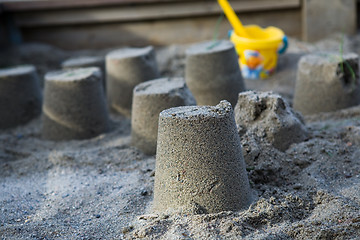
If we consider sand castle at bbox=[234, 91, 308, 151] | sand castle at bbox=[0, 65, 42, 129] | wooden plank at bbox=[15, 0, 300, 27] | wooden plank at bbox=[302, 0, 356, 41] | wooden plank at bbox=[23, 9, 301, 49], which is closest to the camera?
sand castle at bbox=[234, 91, 308, 151]

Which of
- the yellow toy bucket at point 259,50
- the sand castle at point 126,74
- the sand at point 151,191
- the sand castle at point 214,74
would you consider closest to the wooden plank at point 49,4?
the sand castle at point 126,74

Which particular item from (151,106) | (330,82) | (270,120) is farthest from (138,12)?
(270,120)

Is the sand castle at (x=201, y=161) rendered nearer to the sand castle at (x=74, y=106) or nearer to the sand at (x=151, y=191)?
the sand at (x=151, y=191)

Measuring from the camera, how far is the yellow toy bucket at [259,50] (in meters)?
3.87

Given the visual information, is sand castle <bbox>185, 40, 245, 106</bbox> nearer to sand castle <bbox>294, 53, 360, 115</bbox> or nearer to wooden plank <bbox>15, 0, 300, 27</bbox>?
sand castle <bbox>294, 53, 360, 115</bbox>

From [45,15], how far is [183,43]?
5.02 ft

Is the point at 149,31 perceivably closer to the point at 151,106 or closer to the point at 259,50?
the point at 259,50

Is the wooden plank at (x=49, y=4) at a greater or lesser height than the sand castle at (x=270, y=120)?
greater

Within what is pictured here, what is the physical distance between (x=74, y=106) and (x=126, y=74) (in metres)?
0.60

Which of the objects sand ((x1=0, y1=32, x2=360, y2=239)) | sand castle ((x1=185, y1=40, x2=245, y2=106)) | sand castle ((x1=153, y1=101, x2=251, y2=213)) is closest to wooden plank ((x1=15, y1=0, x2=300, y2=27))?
sand castle ((x1=185, y1=40, x2=245, y2=106))

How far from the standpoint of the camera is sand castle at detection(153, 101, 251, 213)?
188 cm

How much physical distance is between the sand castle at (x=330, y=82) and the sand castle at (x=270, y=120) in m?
0.70

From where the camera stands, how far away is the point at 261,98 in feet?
8.16

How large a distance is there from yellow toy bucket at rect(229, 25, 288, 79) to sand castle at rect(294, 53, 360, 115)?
708mm
